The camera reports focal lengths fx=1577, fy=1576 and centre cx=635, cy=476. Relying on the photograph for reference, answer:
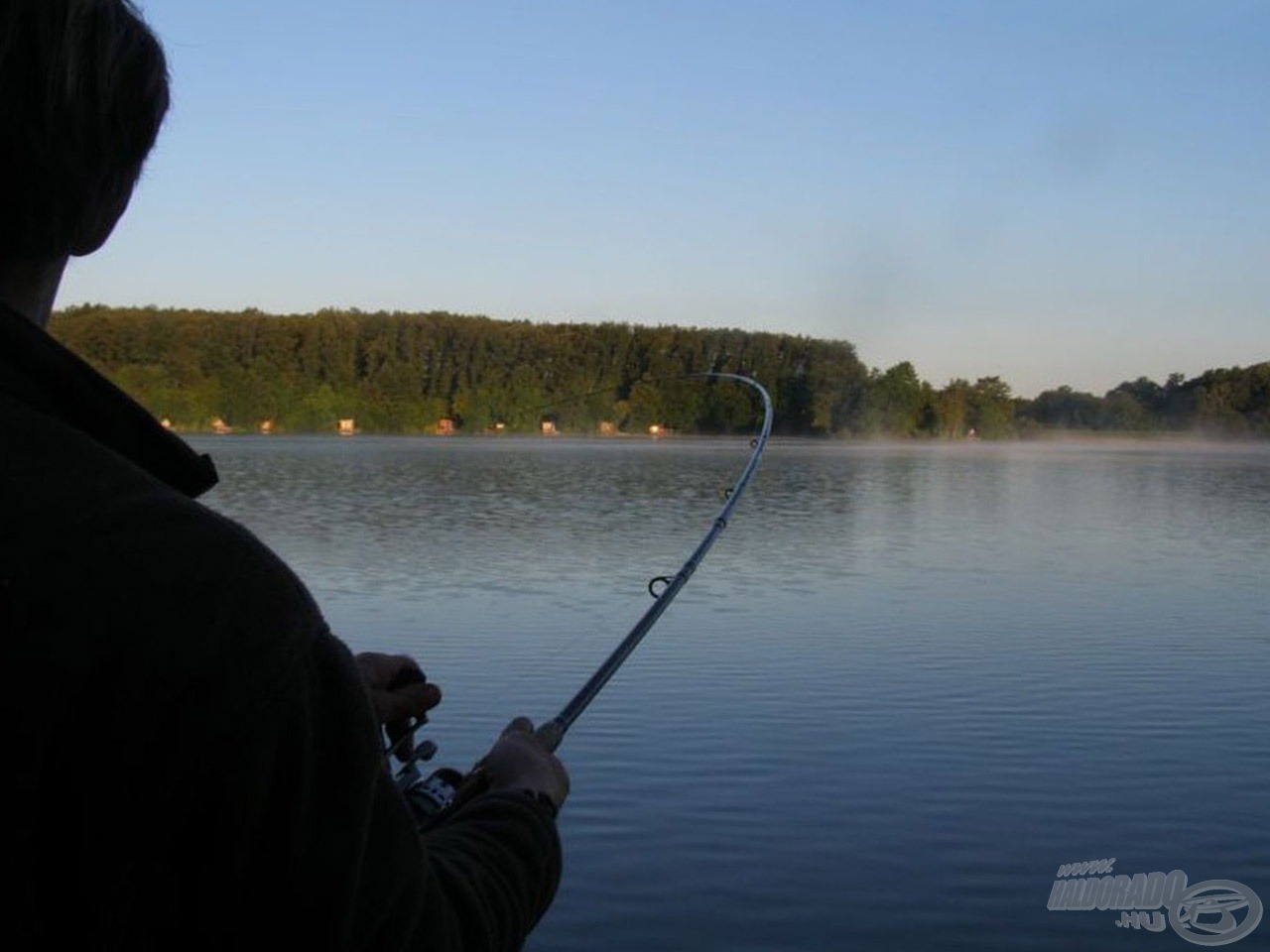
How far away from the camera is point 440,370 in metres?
93.8

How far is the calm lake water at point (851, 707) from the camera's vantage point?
5.62 metres

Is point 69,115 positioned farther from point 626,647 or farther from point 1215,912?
point 1215,912

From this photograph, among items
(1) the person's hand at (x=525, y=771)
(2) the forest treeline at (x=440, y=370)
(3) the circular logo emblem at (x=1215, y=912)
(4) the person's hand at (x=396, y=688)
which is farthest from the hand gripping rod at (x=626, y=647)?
(2) the forest treeline at (x=440, y=370)

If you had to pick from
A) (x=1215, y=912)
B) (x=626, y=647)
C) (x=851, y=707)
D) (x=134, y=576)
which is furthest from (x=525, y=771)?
(x=851, y=707)

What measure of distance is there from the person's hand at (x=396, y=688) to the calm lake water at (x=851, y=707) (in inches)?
137

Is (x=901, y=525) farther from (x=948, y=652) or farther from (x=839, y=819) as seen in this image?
(x=839, y=819)

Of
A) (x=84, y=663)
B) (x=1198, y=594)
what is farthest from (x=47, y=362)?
(x=1198, y=594)

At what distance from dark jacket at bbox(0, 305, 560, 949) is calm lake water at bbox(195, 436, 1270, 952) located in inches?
171

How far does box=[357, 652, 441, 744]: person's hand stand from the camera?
181cm

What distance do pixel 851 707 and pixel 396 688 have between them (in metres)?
7.04

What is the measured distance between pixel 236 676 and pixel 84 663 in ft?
0.29

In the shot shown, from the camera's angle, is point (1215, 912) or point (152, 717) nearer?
point (152, 717)

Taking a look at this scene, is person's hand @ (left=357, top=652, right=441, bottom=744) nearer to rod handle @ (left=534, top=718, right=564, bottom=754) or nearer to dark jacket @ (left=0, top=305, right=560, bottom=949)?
rod handle @ (left=534, top=718, right=564, bottom=754)

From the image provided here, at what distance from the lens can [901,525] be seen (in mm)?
22516
